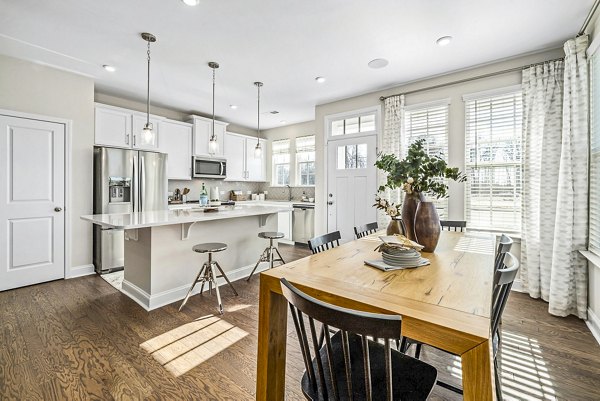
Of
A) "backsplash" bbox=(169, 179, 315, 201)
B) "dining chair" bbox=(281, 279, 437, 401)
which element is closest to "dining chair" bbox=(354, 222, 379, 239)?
"dining chair" bbox=(281, 279, 437, 401)

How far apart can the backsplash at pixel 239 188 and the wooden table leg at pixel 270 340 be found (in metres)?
4.85

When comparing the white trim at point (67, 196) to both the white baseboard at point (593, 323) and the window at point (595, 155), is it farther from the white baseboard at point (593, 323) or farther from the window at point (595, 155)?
the window at point (595, 155)

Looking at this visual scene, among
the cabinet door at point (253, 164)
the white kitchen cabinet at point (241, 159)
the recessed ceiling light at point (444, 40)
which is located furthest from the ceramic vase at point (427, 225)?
the cabinet door at point (253, 164)

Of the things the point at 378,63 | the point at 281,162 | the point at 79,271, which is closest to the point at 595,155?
the point at 378,63

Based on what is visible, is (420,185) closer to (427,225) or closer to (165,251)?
(427,225)

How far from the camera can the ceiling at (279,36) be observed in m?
2.37

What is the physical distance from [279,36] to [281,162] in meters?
4.07

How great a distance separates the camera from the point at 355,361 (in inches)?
46.0

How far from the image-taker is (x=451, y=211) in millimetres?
3639

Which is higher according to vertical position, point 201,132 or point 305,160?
point 201,132

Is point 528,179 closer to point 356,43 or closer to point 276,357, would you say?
point 356,43

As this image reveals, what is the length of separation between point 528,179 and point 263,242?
3.44 m

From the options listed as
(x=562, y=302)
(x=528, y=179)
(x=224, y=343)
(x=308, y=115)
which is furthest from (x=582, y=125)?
(x=308, y=115)

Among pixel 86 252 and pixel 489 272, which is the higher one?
pixel 489 272
